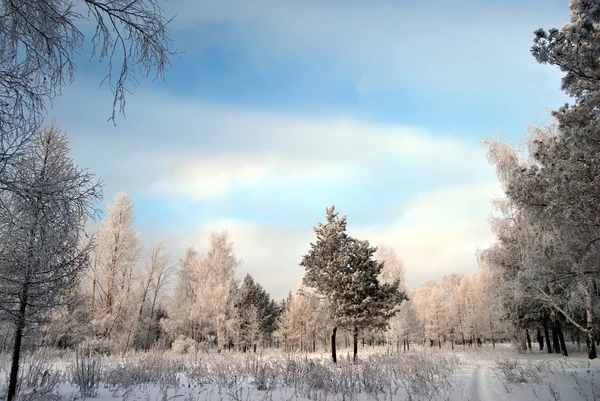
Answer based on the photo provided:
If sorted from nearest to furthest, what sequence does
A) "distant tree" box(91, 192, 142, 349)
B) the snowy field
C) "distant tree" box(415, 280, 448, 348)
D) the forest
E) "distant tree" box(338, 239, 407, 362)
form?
the forest → the snowy field → "distant tree" box(338, 239, 407, 362) → "distant tree" box(91, 192, 142, 349) → "distant tree" box(415, 280, 448, 348)

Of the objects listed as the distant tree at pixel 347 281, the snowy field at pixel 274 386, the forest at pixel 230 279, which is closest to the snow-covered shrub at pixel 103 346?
the forest at pixel 230 279

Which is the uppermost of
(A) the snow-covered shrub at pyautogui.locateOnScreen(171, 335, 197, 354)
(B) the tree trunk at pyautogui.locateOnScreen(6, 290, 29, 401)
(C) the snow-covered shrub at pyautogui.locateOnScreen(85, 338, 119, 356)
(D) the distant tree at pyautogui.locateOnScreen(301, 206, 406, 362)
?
(D) the distant tree at pyautogui.locateOnScreen(301, 206, 406, 362)

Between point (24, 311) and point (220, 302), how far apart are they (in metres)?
25.9

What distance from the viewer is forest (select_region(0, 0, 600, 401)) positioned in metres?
3.25

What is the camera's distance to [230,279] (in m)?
33.9

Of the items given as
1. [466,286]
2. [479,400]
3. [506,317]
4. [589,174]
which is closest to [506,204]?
[506,317]

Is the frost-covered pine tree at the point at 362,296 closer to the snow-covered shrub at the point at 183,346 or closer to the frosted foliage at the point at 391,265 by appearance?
the snow-covered shrub at the point at 183,346

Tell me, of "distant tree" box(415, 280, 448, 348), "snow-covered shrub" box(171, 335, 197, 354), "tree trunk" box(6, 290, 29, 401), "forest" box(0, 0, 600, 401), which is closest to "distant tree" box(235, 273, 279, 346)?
"forest" box(0, 0, 600, 401)

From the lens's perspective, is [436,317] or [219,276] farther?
[436,317]

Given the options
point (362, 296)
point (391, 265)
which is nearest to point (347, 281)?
point (362, 296)

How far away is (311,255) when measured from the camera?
902 inches

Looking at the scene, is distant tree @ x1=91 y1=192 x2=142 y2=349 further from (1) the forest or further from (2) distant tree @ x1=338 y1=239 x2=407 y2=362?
(2) distant tree @ x1=338 y1=239 x2=407 y2=362

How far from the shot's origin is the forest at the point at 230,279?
10.7 feet

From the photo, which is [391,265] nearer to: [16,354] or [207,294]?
[207,294]
